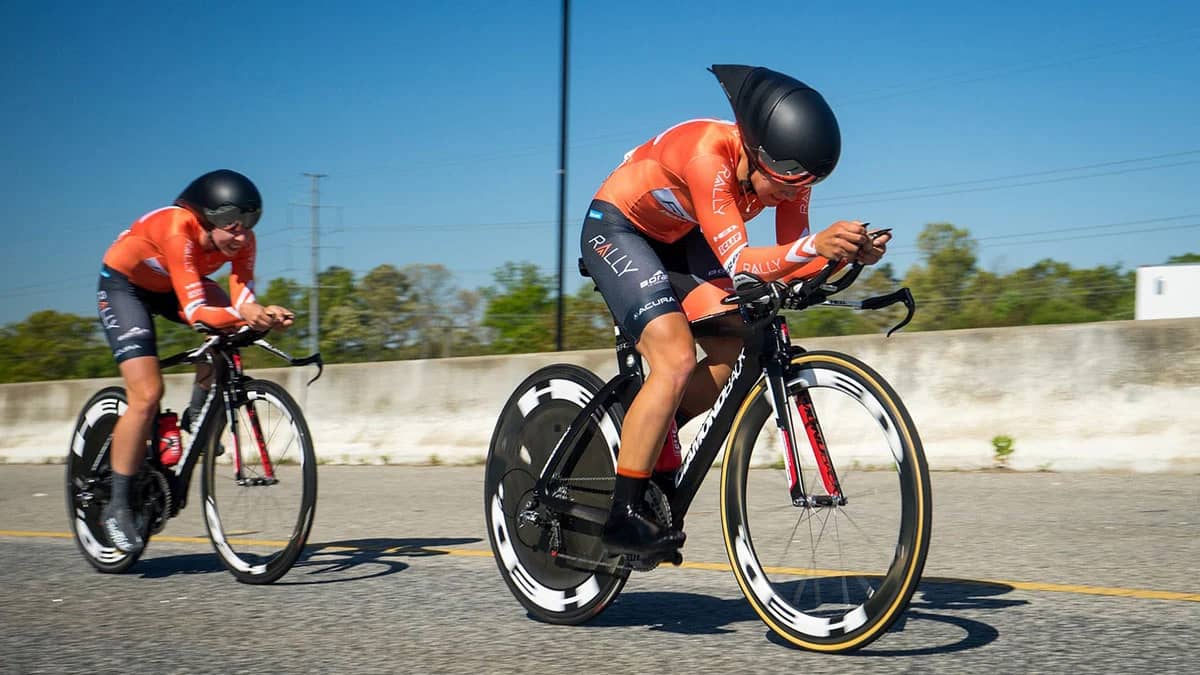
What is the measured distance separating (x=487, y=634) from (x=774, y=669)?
1196 mm

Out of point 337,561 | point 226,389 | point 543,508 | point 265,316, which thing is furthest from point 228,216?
point 543,508

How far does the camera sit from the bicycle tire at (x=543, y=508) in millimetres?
4816

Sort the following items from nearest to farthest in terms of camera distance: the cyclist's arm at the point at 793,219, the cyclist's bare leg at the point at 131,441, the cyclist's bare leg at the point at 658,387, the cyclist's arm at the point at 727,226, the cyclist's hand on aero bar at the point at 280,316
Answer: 1. the cyclist's arm at the point at 727,226
2. the cyclist's bare leg at the point at 658,387
3. the cyclist's arm at the point at 793,219
4. the cyclist's hand on aero bar at the point at 280,316
5. the cyclist's bare leg at the point at 131,441

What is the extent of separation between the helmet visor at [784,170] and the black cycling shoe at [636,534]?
1275mm

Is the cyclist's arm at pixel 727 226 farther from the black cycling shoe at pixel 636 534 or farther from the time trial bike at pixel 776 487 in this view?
the black cycling shoe at pixel 636 534

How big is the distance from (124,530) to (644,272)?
3333 mm

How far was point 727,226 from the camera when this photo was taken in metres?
4.18

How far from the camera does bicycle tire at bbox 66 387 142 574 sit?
21.6 ft

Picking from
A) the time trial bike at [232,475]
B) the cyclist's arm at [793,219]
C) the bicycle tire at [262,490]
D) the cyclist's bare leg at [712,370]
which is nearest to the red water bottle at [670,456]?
the cyclist's bare leg at [712,370]

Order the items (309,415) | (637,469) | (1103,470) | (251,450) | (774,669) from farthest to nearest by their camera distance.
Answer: (309,415) → (1103,470) → (251,450) → (637,469) → (774,669)

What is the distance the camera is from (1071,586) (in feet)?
16.9

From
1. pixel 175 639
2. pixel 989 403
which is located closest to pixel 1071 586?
pixel 175 639

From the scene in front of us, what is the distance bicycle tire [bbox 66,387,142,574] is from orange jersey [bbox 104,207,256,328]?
67 cm

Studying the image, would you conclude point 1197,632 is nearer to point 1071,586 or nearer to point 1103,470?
point 1071,586
